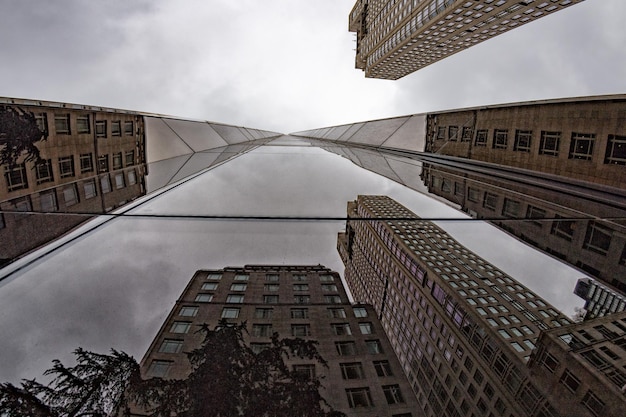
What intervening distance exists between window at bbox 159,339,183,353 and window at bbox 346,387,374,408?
3.57 feet

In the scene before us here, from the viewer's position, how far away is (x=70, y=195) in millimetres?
4227

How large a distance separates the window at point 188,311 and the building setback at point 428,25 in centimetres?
5324

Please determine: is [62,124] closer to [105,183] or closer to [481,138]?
[105,183]

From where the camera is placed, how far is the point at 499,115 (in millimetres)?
12516

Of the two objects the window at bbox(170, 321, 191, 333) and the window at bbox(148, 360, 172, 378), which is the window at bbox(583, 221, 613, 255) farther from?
the window at bbox(148, 360, 172, 378)

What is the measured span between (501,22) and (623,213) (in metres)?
59.6

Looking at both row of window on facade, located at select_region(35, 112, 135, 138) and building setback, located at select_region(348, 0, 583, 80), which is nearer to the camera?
row of window on facade, located at select_region(35, 112, 135, 138)

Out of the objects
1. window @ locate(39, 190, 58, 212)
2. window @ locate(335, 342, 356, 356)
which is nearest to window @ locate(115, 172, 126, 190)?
window @ locate(39, 190, 58, 212)

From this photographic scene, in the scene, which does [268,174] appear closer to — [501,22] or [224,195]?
[224,195]

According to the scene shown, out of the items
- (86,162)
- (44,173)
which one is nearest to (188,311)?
(44,173)

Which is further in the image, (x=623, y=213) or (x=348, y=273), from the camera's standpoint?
(x=623, y=213)

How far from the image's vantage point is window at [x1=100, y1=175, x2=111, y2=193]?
4.80 m

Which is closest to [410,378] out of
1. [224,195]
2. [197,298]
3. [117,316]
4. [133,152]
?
[197,298]

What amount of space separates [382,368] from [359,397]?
333mm
